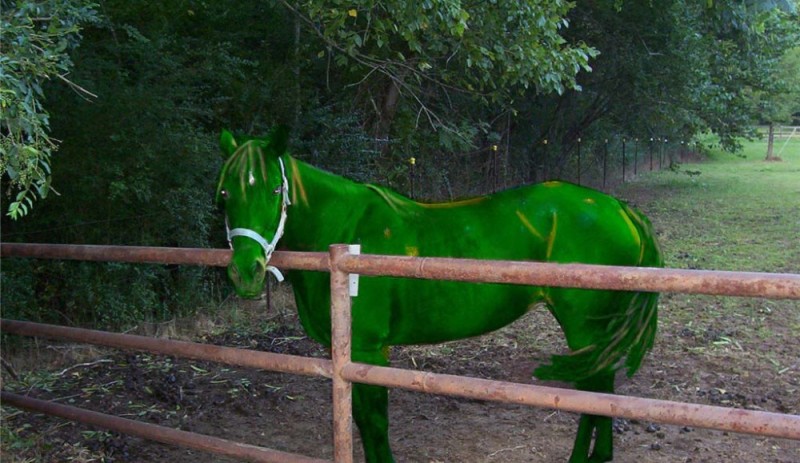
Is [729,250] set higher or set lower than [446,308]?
lower

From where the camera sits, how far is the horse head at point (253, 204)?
2.82 metres

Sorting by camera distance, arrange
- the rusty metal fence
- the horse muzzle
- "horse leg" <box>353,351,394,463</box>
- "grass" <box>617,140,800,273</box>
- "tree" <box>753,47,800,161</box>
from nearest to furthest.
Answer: the rusty metal fence, the horse muzzle, "horse leg" <box>353,351,394,463</box>, "grass" <box>617,140,800,273</box>, "tree" <box>753,47,800,161</box>

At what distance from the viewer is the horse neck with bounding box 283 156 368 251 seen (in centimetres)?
334

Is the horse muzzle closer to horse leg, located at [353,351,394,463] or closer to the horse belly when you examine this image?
horse leg, located at [353,351,394,463]

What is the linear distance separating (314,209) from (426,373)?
1160 millimetres

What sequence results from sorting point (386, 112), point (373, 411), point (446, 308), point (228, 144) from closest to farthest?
1. point (228, 144)
2. point (373, 411)
3. point (446, 308)
4. point (386, 112)

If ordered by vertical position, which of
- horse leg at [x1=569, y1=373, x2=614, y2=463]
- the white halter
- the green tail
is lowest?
horse leg at [x1=569, y1=373, x2=614, y2=463]

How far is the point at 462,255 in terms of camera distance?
356 cm

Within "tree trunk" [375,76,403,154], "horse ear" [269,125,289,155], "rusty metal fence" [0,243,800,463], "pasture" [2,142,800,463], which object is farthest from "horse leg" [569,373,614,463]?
"tree trunk" [375,76,403,154]

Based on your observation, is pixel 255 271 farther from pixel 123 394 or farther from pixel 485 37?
pixel 485 37

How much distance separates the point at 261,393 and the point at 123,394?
984 millimetres

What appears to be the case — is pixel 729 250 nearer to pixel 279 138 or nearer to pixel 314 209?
pixel 314 209

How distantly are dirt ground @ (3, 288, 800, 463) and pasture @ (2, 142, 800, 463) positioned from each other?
1 cm

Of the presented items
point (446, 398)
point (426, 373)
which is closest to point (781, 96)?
point (446, 398)
